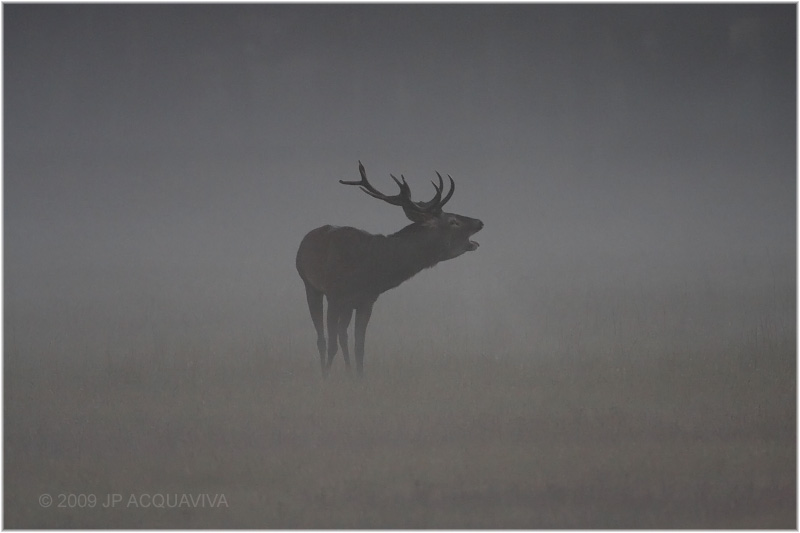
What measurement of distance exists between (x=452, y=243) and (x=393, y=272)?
0.70 metres

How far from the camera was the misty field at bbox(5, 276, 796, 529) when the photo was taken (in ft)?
19.5

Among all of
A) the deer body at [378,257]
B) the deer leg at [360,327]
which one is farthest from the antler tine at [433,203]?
the deer leg at [360,327]

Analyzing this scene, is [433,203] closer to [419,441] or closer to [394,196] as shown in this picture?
[394,196]

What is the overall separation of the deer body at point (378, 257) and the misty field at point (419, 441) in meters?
0.64

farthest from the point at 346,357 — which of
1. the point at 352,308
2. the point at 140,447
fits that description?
the point at 140,447

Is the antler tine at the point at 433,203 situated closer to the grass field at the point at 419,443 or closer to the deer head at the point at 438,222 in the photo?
the deer head at the point at 438,222

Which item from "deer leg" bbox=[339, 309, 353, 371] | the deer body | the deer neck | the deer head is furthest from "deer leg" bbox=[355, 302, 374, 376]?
the deer head

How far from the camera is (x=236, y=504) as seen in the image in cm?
605

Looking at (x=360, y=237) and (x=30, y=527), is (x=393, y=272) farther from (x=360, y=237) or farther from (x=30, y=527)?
(x=30, y=527)

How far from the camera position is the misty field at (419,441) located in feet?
19.5

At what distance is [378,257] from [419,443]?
262 cm

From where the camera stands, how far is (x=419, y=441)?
720cm

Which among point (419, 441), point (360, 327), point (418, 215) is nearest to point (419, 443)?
point (419, 441)

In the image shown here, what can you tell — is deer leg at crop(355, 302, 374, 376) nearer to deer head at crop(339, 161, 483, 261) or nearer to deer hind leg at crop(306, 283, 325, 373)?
deer hind leg at crop(306, 283, 325, 373)
